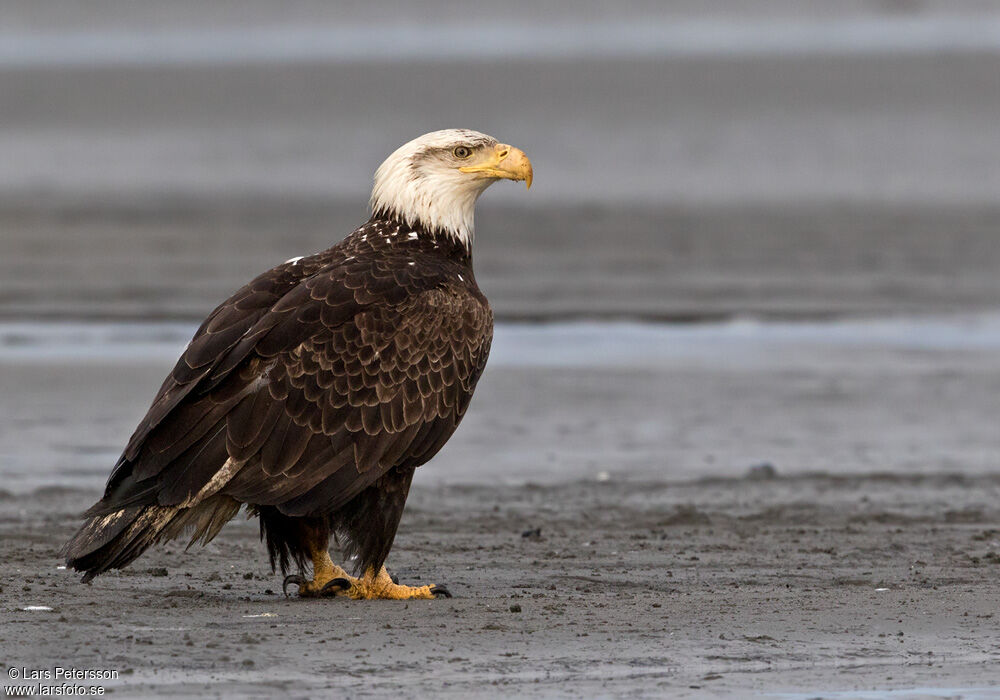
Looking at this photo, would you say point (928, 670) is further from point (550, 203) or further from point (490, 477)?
point (550, 203)

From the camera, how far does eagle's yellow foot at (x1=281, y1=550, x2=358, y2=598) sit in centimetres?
728

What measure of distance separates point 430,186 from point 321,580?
178cm

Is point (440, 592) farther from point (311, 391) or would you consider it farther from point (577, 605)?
point (311, 391)

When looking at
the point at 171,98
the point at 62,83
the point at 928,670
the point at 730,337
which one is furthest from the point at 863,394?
the point at 62,83

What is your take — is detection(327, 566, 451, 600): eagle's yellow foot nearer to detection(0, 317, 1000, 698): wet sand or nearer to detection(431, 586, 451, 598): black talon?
detection(431, 586, 451, 598): black talon

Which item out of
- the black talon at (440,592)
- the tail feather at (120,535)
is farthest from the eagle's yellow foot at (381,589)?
the tail feather at (120,535)

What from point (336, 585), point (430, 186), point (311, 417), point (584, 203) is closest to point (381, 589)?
point (336, 585)

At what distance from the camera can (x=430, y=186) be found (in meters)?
7.91

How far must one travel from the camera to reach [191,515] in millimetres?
6895

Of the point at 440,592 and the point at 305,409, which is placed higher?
the point at 305,409

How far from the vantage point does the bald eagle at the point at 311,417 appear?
22.3ft

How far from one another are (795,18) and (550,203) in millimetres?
13935

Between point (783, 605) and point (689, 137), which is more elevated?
point (689, 137)

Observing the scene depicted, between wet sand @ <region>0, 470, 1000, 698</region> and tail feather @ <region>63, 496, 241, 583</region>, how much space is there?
17 centimetres
